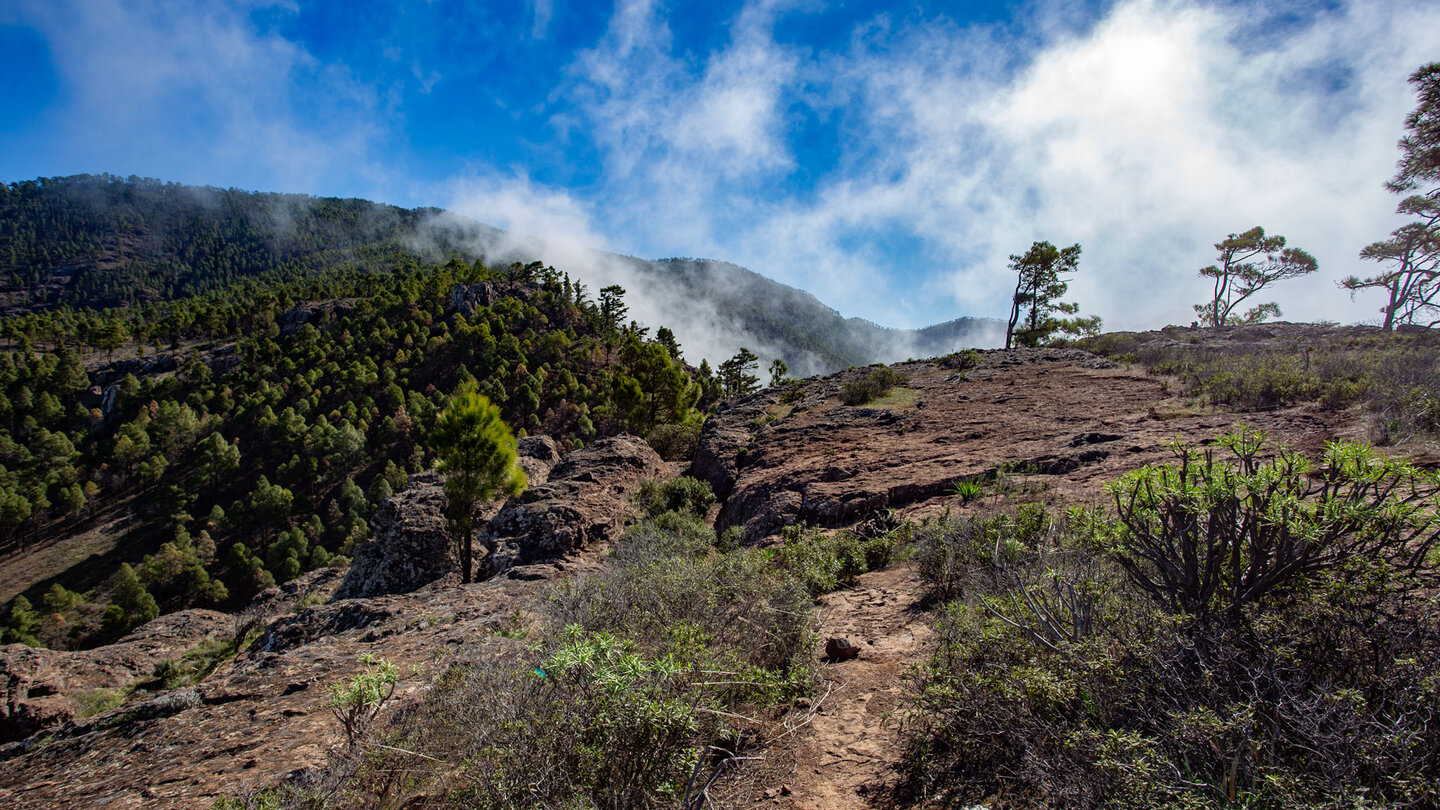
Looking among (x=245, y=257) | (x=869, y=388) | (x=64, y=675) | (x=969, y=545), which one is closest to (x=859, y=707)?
(x=969, y=545)

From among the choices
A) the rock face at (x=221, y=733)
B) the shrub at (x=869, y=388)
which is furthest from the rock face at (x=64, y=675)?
the shrub at (x=869, y=388)

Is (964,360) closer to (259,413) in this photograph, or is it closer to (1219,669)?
(1219,669)

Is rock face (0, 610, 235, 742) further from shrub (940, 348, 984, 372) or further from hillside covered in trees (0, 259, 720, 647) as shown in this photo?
shrub (940, 348, 984, 372)

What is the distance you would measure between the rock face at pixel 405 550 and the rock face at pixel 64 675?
4052 mm

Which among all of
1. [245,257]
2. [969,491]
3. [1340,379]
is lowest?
[969,491]

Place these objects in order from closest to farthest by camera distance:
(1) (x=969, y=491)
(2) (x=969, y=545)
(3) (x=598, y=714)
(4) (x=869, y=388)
A: (3) (x=598, y=714)
(2) (x=969, y=545)
(1) (x=969, y=491)
(4) (x=869, y=388)

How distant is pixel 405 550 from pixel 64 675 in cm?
598

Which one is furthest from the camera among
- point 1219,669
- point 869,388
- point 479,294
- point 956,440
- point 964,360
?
point 479,294

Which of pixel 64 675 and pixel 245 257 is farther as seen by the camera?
pixel 245 257

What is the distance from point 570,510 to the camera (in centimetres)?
1314

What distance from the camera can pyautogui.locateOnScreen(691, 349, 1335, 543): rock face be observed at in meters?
9.31

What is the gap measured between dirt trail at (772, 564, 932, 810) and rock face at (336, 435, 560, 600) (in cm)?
1214

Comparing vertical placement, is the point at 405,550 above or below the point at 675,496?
below

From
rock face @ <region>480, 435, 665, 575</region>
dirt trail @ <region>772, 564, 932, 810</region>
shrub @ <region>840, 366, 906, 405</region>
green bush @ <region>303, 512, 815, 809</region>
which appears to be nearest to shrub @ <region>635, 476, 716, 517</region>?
rock face @ <region>480, 435, 665, 575</region>
